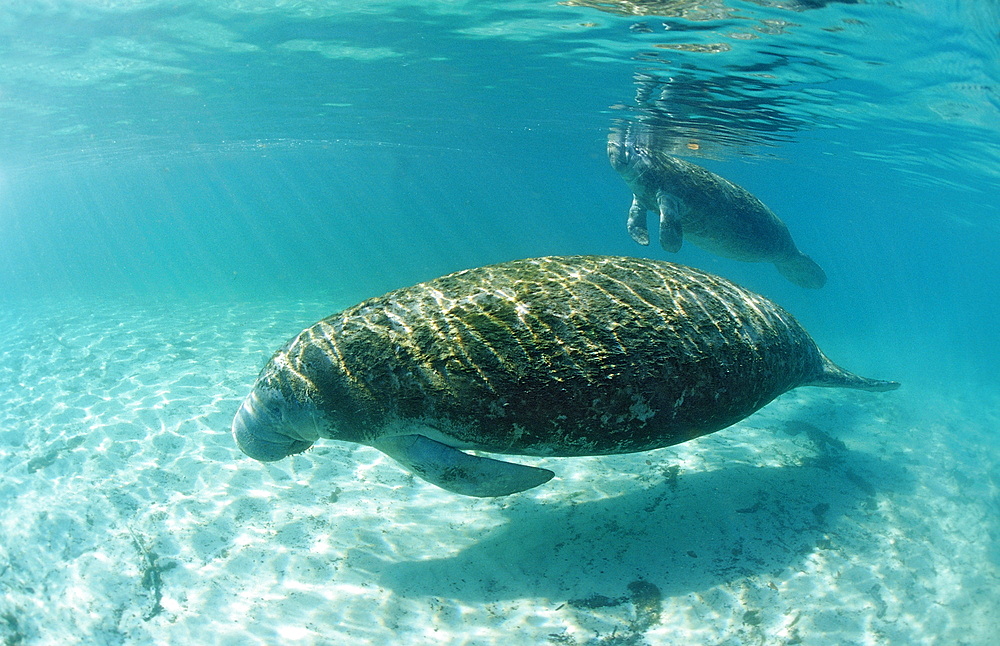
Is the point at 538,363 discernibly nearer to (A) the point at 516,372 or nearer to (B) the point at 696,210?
(A) the point at 516,372

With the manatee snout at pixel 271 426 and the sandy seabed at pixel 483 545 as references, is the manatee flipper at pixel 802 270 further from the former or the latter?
the manatee snout at pixel 271 426

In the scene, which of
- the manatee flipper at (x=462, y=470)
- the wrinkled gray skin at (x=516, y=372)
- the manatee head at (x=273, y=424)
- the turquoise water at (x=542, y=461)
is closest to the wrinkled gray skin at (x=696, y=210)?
the turquoise water at (x=542, y=461)

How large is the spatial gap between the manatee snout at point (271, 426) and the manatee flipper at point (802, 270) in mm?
10532

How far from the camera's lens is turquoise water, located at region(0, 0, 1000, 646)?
14.7 feet

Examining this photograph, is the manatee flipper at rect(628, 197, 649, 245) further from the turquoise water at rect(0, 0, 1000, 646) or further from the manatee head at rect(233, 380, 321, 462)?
the manatee head at rect(233, 380, 321, 462)

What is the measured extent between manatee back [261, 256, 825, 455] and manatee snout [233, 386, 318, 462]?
174 mm

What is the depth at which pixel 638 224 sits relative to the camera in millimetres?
9789

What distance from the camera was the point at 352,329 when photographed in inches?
170

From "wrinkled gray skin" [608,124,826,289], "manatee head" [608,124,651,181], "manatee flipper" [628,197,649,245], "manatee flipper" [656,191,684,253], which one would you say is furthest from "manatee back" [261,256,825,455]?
"manatee head" [608,124,651,181]

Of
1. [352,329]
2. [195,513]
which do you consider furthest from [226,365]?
[352,329]

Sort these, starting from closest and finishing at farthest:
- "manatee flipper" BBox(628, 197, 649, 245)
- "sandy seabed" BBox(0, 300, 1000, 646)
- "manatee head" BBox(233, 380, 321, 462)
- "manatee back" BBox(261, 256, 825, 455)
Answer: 1. "manatee back" BBox(261, 256, 825, 455)
2. "sandy seabed" BBox(0, 300, 1000, 646)
3. "manatee head" BBox(233, 380, 321, 462)
4. "manatee flipper" BBox(628, 197, 649, 245)

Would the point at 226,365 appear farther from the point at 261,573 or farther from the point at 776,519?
the point at 776,519

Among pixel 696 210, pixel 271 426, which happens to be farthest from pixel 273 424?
pixel 696 210

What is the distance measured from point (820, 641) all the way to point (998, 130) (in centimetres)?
1936
